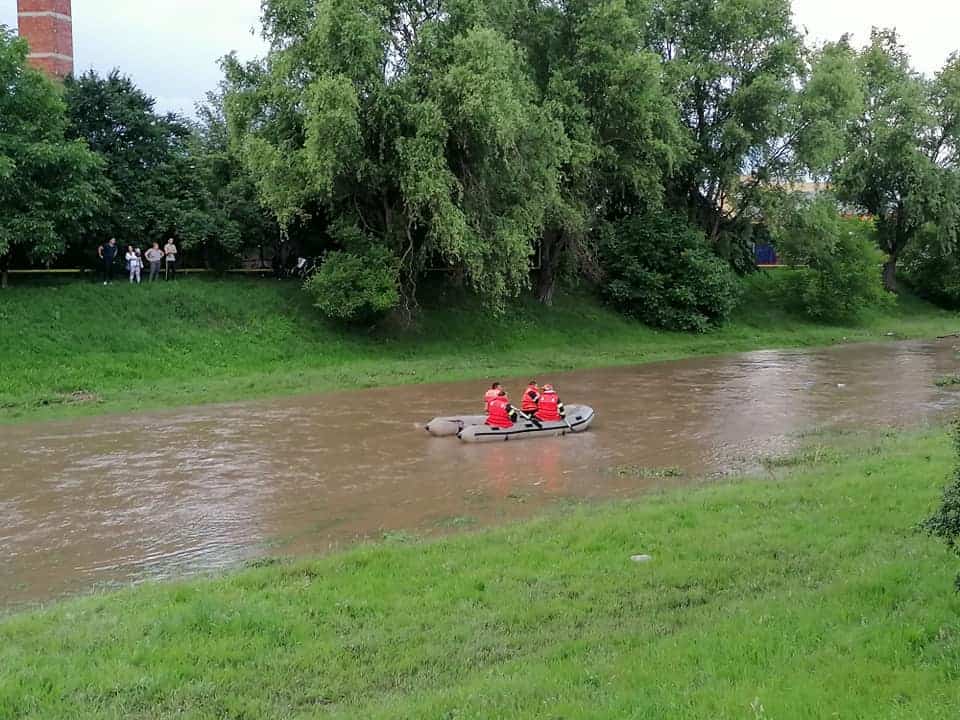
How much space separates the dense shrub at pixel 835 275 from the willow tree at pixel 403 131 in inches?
754

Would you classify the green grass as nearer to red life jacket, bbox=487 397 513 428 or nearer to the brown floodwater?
the brown floodwater

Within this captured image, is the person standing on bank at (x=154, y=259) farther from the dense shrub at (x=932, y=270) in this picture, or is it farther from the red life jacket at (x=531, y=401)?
the dense shrub at (x=932, y=270)

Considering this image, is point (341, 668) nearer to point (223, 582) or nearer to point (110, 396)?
point (223, 582)

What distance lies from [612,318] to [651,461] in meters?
23.0

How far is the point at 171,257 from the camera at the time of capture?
3092 cm

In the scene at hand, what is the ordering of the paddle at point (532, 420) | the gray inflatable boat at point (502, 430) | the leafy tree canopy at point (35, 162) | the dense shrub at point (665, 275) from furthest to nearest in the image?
the dense shrub at point (665, 275) → the leafy tree canopy at point (35, 162) → the paddle at point (532, 420) → the gray inflatable boat at point (502, 430)

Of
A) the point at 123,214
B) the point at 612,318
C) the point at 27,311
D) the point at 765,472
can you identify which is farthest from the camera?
the point at 612,318

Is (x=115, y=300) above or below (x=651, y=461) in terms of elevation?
above

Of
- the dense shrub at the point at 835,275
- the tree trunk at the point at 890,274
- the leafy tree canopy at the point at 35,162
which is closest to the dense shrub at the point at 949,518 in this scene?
the leafy tree canopy at the point at 35,162

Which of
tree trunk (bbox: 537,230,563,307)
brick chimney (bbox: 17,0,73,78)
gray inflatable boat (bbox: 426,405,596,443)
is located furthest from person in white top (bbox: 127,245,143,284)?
tree trunk (bbox: 537,230,563,307)

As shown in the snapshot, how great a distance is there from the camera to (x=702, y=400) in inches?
939

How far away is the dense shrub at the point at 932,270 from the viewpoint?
51750 millimetres

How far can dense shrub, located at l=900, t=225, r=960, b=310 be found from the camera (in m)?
51.8

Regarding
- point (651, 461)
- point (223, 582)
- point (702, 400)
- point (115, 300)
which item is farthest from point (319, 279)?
point (223, 582)
